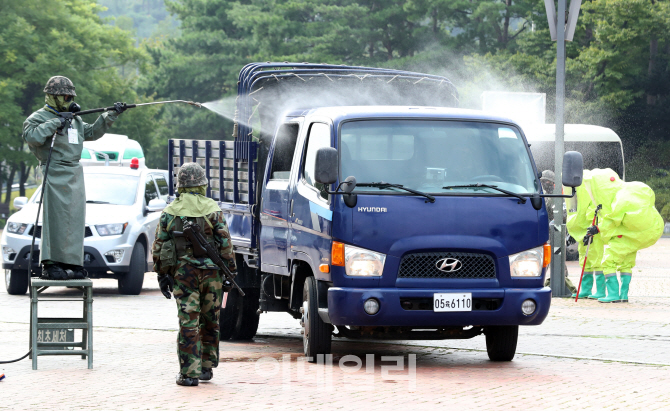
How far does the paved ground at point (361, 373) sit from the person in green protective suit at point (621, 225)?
6.11ft

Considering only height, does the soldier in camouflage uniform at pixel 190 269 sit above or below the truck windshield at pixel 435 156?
below

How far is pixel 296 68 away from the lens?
12.0 metres

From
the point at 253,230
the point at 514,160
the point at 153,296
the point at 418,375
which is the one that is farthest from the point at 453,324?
the point at 153,296

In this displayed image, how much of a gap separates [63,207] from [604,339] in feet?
18.7

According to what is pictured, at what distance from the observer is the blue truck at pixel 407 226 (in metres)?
8.81

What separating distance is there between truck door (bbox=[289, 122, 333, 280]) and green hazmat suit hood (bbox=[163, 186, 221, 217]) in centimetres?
108

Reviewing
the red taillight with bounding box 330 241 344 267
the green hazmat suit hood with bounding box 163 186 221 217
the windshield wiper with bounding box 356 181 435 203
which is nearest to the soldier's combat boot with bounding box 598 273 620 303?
the windshield wiper with bounding box 356 181 435 203

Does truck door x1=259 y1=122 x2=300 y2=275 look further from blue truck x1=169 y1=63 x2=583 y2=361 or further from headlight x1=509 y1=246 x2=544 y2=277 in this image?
headlight x1=509 y1=246 x2=544 y2=277

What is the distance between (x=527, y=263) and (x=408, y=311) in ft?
3.61

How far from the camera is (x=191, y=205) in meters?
8.23

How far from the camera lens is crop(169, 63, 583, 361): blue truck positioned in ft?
28.9

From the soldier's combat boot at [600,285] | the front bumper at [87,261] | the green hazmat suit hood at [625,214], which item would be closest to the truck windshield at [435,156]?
the green hazmat suit hood at [625,214]

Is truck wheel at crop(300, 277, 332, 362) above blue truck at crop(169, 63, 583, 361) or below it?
below

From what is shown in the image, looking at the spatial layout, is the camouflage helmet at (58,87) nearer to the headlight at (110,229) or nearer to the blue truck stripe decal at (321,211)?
the blue truck stripe decal at (321,211)
